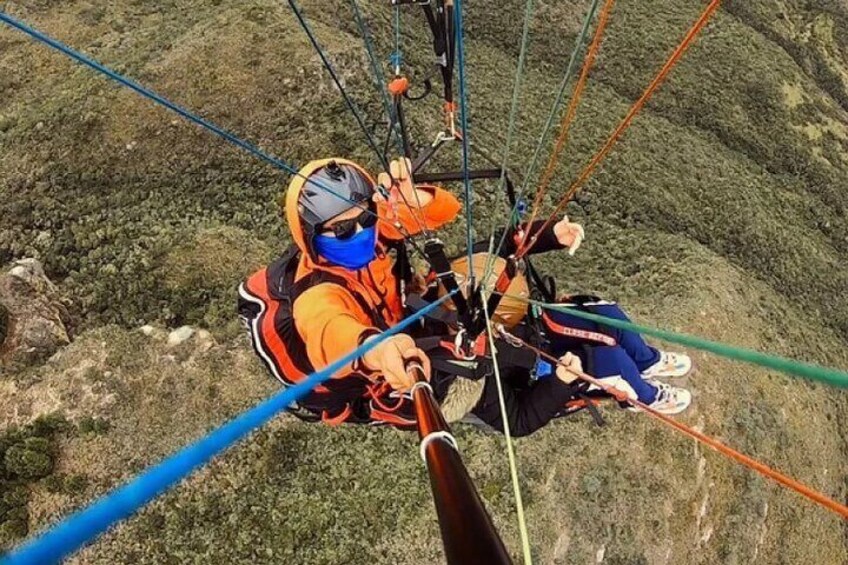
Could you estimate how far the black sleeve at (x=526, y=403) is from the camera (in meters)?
6.58

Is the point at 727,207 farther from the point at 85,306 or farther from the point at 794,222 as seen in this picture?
the point at 85,306

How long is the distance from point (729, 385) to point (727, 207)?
12.2m

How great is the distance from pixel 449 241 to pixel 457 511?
18.9m

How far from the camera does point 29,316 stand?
16.1 metres

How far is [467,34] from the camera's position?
32.2 meters

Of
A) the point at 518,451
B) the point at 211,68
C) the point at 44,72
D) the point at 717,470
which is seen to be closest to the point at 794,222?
the point at 717,470

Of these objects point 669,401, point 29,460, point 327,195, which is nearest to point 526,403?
point 669,401

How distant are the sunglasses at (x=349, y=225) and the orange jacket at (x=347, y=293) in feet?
0.71

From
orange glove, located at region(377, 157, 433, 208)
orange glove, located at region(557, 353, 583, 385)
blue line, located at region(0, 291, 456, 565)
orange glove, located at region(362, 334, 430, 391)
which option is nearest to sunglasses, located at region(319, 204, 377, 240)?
orange glove, located at region(377, 157, 433, 208)

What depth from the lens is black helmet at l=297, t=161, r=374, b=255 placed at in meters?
5.18

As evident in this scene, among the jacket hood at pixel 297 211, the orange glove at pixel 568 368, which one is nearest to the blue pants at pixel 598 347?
the orange glove at pixel 568 368

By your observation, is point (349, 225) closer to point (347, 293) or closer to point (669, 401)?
point (347, 293)

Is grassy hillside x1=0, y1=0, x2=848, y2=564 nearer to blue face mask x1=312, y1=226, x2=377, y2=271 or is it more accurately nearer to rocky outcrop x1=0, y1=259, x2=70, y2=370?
rocky outcrop x1=0, y1=259, x2=70, y2=370

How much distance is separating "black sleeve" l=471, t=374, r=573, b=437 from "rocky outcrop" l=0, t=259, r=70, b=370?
1243 centimetres
